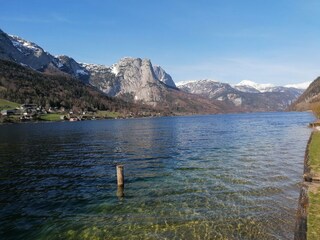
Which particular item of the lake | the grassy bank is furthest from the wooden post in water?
the grassy bank

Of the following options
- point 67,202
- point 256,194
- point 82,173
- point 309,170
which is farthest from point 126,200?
point 309,170

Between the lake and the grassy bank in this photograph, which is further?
the lake

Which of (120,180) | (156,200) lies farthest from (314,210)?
(120,180)

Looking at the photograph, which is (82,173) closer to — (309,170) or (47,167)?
(47,167)

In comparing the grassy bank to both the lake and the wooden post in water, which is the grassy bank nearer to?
the lake

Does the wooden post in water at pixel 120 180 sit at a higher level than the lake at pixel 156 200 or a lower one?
higher

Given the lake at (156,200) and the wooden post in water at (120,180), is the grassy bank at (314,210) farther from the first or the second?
the wooden post in water at (120,180)

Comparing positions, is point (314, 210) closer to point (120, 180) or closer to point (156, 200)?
point (156, 200)

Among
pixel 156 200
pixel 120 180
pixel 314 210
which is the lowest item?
pixel 156 200

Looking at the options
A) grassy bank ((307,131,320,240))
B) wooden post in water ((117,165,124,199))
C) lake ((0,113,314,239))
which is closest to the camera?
grassy bank ((307,131,320,240))

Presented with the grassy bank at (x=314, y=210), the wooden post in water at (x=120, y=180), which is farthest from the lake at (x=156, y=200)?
the grassy bank at (x=314, y=210)

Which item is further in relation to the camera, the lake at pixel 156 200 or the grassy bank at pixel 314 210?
the lake at pixel 156 200

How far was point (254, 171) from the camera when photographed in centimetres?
3981

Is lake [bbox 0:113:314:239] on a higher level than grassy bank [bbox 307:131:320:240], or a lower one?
lower
